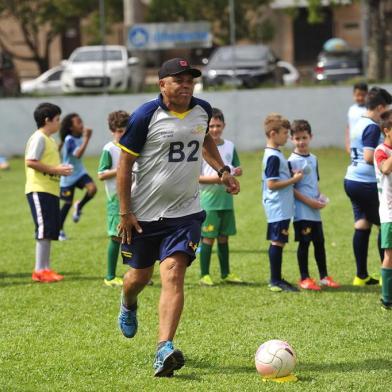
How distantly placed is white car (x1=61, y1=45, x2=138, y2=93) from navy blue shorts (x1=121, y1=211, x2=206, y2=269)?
1775 centimetres

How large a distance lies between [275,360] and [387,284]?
2.29 meters

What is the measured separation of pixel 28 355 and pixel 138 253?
43.8 inches

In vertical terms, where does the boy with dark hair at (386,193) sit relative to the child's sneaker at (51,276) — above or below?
above

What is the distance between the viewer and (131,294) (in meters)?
6.66

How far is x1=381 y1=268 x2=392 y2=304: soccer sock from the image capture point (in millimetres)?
8062

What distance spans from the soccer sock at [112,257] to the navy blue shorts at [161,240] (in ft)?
9.67

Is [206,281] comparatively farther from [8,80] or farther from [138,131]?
[8,80]

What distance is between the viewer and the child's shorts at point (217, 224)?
9466mm

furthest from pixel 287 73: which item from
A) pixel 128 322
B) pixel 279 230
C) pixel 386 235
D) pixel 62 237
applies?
pixel 128 322

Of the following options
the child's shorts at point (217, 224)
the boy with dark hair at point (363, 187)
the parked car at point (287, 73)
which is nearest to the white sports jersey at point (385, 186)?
the boy with dark hair at point (363, 187)

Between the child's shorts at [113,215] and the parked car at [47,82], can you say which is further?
the parked car at [47,82]

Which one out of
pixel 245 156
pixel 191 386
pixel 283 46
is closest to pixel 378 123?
pixel 191 386

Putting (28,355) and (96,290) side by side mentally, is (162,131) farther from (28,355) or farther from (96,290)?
(96,290)

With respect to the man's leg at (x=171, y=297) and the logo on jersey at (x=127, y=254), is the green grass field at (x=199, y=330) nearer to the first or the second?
the man's leg at (x=171, y=297)
